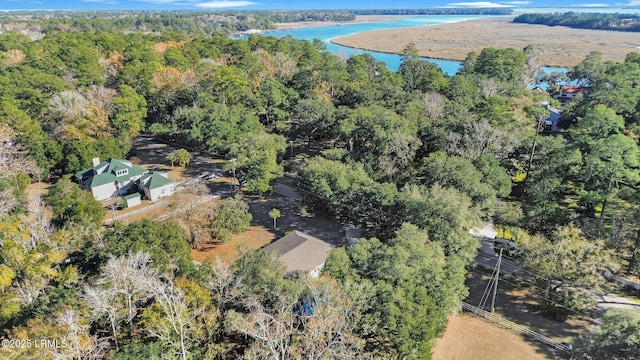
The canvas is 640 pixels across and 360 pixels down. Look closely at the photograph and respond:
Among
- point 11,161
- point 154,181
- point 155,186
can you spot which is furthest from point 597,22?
point 11,161

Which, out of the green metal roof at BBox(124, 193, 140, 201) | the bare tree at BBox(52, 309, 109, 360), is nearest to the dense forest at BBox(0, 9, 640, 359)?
the bare tree at BBox(52, 309, 109, 360)

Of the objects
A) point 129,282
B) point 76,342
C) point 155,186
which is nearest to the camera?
point 76,342

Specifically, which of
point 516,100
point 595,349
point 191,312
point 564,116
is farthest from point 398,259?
point 564,116

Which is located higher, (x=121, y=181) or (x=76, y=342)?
(x=76, y=342)

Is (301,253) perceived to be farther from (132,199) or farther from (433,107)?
(433,107)

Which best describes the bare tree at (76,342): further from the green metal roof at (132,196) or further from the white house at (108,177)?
the white house at (108,177)

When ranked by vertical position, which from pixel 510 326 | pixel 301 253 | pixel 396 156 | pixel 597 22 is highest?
pixel 597 22
